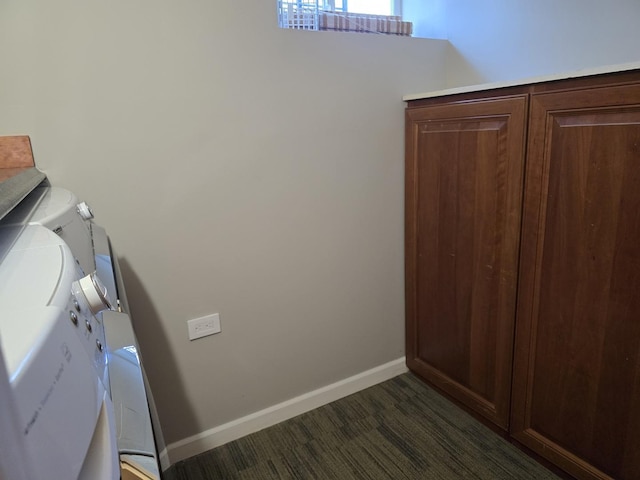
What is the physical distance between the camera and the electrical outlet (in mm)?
1701

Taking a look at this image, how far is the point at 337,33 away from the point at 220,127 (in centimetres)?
66

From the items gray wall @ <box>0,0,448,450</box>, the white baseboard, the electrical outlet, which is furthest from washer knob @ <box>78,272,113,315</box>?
the white baseboard

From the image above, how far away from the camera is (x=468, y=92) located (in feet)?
5.32

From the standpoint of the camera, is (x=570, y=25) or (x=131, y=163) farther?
(x=570, y=25)

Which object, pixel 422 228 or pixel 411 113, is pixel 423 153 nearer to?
pixel 411 113

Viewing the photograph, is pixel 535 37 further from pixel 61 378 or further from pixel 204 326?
pixel 61 378

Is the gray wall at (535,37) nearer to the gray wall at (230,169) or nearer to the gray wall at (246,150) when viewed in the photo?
the gray wall at (246,150)

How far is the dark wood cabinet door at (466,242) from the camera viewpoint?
155cm

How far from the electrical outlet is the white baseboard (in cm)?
45

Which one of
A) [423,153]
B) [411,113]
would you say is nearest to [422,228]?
[423,153]

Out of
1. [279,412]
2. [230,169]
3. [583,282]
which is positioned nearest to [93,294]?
[230,169]

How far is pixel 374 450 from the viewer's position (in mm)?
1749

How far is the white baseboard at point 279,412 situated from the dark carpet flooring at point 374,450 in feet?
0.09

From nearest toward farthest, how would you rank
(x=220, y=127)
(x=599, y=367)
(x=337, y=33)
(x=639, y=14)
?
(x=599, y=367) → (x=639, y=14) → (x=220, y=127) → (x=337, y=33)
